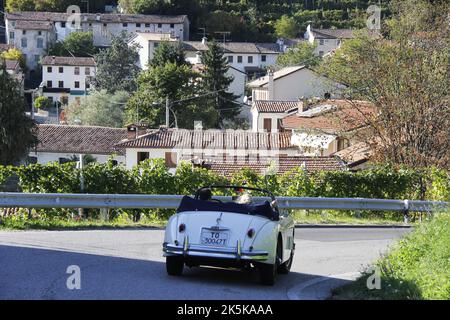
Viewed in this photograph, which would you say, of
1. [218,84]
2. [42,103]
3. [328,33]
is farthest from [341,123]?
[328,33]

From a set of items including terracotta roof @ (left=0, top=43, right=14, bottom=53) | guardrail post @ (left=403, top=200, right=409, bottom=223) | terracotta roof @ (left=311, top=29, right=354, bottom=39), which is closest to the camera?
guardrail post @ (left=403, top=200, right=409, bottom=223)

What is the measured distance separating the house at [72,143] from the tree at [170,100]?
319 inches

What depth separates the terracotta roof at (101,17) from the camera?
468 ft

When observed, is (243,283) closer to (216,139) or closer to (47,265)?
(47,265)

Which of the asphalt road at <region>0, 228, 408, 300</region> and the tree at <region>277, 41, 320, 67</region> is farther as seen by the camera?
the tree at <region>277, 41, 320, 67</region>

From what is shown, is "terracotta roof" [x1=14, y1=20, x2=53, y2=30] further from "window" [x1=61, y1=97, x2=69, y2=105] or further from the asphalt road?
the asphalt road

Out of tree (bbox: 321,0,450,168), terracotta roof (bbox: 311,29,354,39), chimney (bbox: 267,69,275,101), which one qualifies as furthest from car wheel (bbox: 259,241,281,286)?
terracotta roof (bbox: 311,29,354,39)

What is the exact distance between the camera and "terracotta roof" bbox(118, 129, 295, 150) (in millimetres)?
59344

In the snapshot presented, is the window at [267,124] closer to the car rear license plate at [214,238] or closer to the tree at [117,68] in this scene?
the tree at [117,68]

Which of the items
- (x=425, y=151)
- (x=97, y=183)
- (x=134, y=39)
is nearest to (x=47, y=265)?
(x=97, y=183)

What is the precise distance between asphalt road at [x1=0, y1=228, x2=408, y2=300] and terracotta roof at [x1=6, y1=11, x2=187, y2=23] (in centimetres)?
12803
